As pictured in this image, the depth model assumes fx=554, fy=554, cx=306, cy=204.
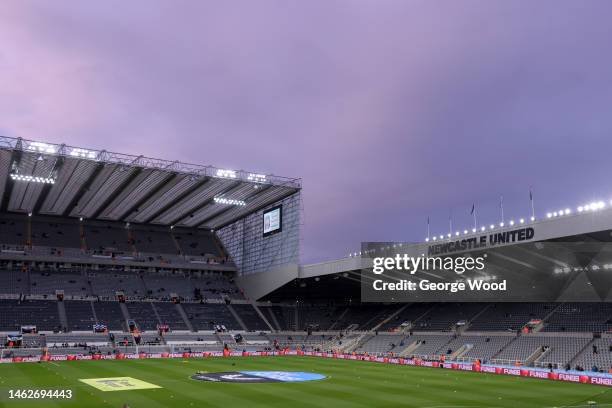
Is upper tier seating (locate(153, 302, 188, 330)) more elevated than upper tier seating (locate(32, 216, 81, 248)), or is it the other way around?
upper tier seating (locate(32, 216, 81, 248))

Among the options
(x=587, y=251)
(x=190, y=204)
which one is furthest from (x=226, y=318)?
(x=587, y=251)

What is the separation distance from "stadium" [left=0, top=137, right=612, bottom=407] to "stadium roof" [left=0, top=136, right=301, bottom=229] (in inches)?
12.4

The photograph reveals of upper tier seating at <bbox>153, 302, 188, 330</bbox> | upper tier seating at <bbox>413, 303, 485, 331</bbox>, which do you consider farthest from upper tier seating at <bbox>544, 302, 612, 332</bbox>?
upper tier seating at <bbox>153, 302, 188, 330</bbox>

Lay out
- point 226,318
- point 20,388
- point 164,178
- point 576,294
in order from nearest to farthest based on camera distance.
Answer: point 20,388
point 576,294
point 164,178
point 226,318

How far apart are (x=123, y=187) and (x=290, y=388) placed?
1647 inches

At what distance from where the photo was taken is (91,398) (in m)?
31.0

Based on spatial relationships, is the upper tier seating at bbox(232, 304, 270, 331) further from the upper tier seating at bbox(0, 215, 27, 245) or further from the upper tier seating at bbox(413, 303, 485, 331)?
the upper tier seating at bbox(0, 215, 27, 245)

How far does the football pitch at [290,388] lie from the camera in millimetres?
30453

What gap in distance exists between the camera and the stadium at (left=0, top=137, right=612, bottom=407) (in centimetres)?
3828

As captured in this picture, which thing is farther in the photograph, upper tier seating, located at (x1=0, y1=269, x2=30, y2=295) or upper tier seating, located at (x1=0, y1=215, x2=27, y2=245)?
upper tier seating, located at (x1=0, y1=215, x2=27, y2=245)

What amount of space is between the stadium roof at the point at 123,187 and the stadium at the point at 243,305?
0.31 metres

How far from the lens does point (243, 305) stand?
8838cm

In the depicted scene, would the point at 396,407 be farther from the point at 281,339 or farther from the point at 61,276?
the point at 61,276

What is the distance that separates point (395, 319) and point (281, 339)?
17.1 m
